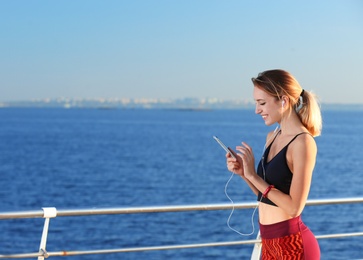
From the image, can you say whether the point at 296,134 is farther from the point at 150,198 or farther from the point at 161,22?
the point at 161,22

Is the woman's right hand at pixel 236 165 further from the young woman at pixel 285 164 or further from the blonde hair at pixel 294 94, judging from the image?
the blonde hair at pixel 294 94

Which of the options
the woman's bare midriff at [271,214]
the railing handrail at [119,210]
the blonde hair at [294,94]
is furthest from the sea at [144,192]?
the blonde hair at [294,94]

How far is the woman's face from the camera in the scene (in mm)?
2740

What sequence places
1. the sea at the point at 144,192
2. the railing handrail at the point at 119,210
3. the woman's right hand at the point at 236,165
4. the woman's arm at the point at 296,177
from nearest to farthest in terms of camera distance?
1. the woman's arm at the point at 296,177
2. the woman's right hand at the point at 236,165
3. the railing handrail at the point at 119,210
4. the sea at the point at 144,192

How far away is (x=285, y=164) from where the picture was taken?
2756mm

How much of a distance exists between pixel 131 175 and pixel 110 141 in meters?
32.8

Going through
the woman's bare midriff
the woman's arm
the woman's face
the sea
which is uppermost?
the woman's face

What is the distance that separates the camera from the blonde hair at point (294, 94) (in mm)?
2725

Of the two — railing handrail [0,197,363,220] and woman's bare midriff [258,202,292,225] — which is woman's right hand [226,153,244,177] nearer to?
woman's bare midriff [258,202,292,225]

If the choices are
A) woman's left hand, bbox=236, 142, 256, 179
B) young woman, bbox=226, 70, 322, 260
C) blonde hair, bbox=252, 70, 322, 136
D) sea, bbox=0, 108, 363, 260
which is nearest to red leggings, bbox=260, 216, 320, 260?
young woman, bbox=226, 70, 322, 260

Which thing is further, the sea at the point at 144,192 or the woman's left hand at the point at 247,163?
the sea at the point at 144,192

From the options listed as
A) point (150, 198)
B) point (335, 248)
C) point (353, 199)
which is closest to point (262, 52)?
point (150, 198)

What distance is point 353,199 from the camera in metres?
4.28

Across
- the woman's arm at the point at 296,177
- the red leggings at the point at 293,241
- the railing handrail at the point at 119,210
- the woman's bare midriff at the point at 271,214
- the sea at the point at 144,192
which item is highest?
the woman's arm at the point at 296,177
